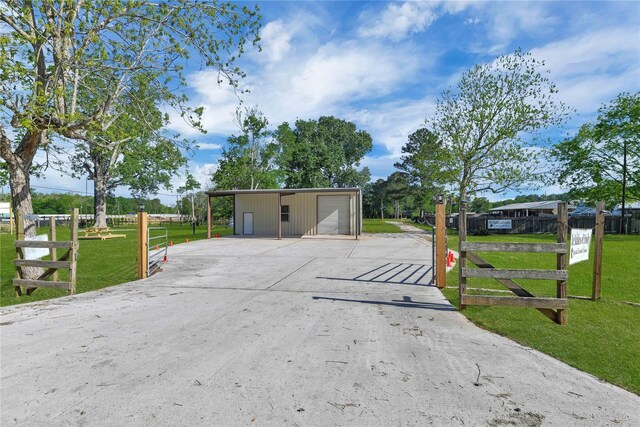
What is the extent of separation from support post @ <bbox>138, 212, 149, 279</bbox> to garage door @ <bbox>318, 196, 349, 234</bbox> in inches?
532

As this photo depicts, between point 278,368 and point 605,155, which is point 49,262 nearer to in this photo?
point 278,368

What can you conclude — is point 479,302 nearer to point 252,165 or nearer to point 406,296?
point 406,296

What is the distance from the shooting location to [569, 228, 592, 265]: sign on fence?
5.55 meters

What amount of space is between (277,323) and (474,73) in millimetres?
23494

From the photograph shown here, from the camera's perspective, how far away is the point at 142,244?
7719 millimetres

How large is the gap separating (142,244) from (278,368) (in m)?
6.02

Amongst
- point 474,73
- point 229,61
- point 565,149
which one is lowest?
point 229,61

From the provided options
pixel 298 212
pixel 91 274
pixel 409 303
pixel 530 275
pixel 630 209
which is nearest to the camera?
pixel 530 275

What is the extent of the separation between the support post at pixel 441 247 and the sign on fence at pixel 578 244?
201cm

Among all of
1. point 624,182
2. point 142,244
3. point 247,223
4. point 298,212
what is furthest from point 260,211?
point 624,182

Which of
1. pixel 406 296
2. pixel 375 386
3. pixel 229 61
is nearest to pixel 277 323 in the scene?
pixel 375 386

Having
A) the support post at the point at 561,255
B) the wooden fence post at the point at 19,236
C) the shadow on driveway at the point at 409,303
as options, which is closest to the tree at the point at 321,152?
the wooden fence post at the point at 19,236

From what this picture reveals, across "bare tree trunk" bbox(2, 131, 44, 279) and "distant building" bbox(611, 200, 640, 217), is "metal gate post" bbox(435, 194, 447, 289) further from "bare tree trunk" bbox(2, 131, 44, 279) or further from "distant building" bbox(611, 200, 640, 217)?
"distant building" bbox(611, 200, 640, 217)

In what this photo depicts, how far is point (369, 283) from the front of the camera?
7098mm
